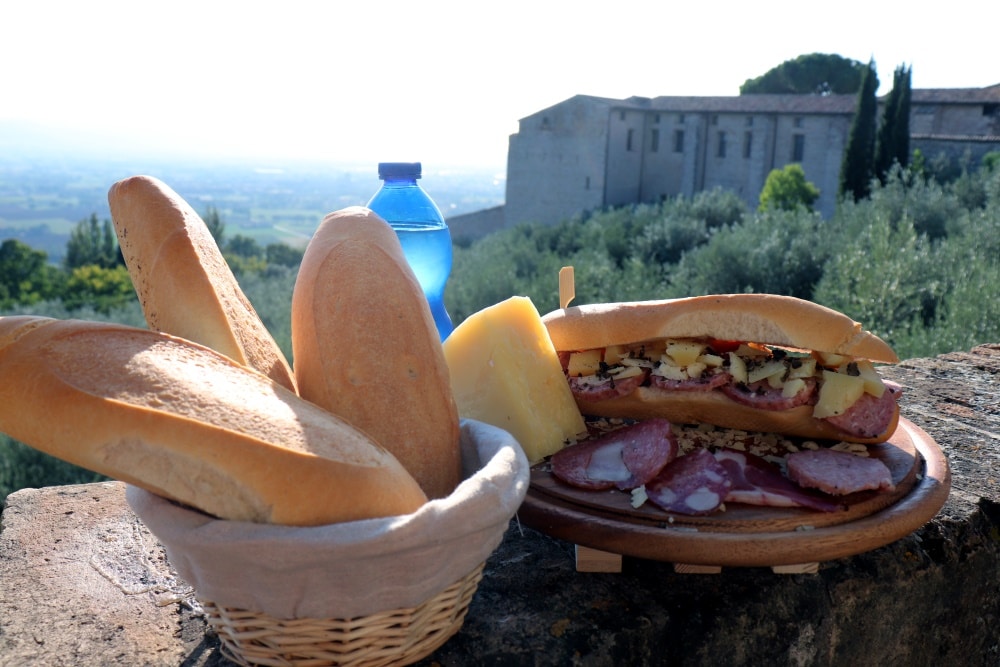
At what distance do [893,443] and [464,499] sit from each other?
133 cm

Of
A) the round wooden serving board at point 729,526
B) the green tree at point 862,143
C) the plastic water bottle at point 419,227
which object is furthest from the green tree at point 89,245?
the round wooden serving board at point 729,526

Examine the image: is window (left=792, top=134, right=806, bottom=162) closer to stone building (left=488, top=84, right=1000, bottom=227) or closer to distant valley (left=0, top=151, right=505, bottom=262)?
stone building (left=488, top=84, right=1000, bottom=227)

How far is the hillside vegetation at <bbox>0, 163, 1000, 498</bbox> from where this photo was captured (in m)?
7.83

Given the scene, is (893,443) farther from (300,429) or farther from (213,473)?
(213,473)

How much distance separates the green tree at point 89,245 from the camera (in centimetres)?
3412

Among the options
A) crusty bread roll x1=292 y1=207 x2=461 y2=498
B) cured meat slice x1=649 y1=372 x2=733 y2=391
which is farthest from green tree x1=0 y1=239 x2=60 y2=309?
crusty bread roll x1=292 y1=207 x2=461 y2=498

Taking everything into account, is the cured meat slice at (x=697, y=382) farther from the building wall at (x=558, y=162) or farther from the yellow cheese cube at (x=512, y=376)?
the building wall at (x=558, y=162)

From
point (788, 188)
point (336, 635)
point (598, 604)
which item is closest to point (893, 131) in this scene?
point (788, 188)

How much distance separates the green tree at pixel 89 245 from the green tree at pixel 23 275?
3.11 meters

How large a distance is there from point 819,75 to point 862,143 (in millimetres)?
27592

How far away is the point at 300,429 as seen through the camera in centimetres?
111

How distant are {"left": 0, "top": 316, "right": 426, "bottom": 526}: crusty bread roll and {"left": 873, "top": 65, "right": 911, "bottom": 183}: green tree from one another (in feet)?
79.9

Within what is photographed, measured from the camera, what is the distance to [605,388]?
1.95 meters

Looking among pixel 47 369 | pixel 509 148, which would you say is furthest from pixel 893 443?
pixel 509 148
